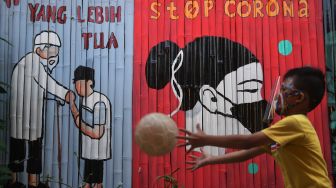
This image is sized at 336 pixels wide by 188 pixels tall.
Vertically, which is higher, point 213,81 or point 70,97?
point 213,81

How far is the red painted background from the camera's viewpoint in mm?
4660

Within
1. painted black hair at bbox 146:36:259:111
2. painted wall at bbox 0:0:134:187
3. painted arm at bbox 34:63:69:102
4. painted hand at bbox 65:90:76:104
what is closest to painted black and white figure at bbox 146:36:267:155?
painted black hair at bbox 146:36:259:111

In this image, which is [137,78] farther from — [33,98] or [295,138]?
[295,138]

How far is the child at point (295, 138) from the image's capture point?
102 inches

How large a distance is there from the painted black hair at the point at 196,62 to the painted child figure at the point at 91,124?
0.61m

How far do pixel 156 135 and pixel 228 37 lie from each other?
2.44m

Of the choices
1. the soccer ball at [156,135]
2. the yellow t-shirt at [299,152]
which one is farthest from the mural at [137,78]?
the yellow t-shirt at [299,152]

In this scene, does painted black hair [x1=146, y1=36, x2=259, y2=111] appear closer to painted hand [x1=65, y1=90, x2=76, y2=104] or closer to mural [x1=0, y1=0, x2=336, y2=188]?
mural [x1=0, y1=0, x2=336, y2=188]

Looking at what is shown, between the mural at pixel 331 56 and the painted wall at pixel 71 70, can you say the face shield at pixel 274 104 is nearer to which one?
the mural at pixel 331 56

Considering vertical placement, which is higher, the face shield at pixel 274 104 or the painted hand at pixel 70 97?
the painted hand at pixel 70 97

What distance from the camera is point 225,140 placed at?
8.37 ft

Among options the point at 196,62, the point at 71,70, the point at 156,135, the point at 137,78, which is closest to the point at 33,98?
the point at 71,70

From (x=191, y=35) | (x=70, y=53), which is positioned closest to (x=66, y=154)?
(x=70, y=53)

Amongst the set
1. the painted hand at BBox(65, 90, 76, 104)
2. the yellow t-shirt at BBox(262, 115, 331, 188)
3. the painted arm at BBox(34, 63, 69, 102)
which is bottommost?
the yellow t-shirt at BBox(262, 115, 331, 188)
